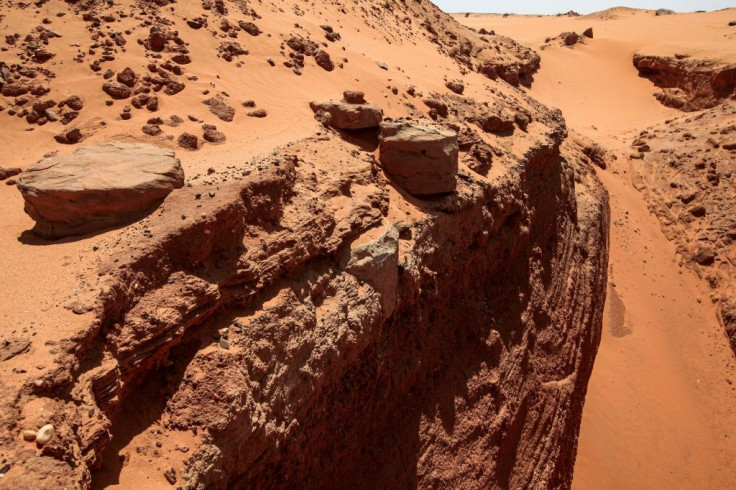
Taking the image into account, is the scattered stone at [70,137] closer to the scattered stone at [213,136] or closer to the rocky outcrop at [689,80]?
the scattered stone at [213,136]

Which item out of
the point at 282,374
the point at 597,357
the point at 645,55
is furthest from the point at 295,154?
the point at 645,55

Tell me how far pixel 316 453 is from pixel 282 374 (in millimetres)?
921

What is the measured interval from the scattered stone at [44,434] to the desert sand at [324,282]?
0.01m

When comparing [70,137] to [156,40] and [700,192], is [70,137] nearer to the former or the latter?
[156,40]

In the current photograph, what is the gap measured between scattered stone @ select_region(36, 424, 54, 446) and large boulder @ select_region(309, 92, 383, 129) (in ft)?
15.6

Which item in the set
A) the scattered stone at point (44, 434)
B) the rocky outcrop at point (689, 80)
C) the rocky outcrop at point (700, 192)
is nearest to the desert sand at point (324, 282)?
the scattered stone at point (44, 434)

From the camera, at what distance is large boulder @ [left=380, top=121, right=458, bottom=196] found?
601cm

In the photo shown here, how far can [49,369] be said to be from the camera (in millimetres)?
2748

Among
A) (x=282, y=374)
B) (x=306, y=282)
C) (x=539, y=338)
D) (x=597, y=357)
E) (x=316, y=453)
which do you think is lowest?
(x=597, y=357)

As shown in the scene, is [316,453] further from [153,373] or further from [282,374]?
[153,373]

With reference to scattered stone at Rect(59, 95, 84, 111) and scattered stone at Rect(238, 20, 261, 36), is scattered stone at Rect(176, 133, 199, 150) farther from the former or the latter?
scattered stone at Rect(238, 20, 261, 36)

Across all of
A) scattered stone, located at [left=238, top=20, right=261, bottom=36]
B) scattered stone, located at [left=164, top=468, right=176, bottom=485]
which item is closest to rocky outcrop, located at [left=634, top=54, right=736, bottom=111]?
scattered stone, located at [left=238, top=20, right=261, bottom=36]

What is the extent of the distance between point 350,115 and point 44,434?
4.83m

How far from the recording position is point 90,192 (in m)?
3.96
